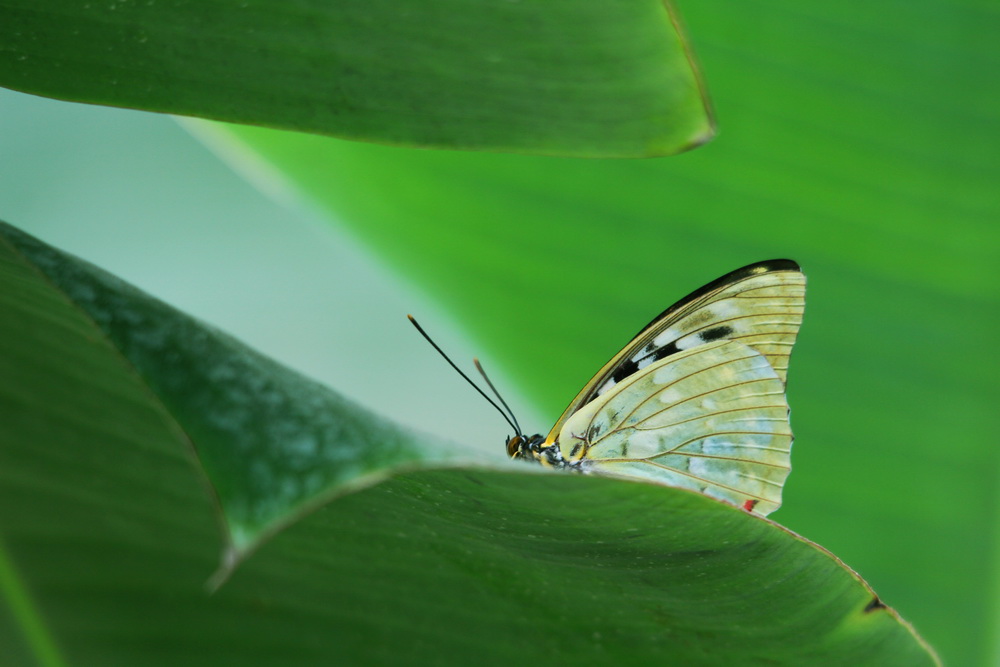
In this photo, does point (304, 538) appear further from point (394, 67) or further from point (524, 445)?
point (524, 445)

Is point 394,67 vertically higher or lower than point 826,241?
lower

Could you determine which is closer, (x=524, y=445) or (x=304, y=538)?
(x=304, y=538)

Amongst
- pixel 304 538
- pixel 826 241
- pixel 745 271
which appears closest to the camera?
pixel 304 538

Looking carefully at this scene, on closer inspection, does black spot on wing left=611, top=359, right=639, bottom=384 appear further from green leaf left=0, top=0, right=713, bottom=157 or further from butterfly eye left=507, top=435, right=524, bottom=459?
green leaf left=0, top=0, right=713, bottom=157

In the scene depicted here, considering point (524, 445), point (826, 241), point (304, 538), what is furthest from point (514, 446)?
point (304, 538)

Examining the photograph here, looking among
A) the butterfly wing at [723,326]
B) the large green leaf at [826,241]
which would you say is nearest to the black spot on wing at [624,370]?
the butterfly wing at [723,326]

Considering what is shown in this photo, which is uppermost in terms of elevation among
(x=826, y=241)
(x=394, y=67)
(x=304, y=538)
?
(x=826, y=241)

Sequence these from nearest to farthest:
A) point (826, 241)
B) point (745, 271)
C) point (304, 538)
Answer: point (304, 538) < point (745, 271) < point (826, 241)
